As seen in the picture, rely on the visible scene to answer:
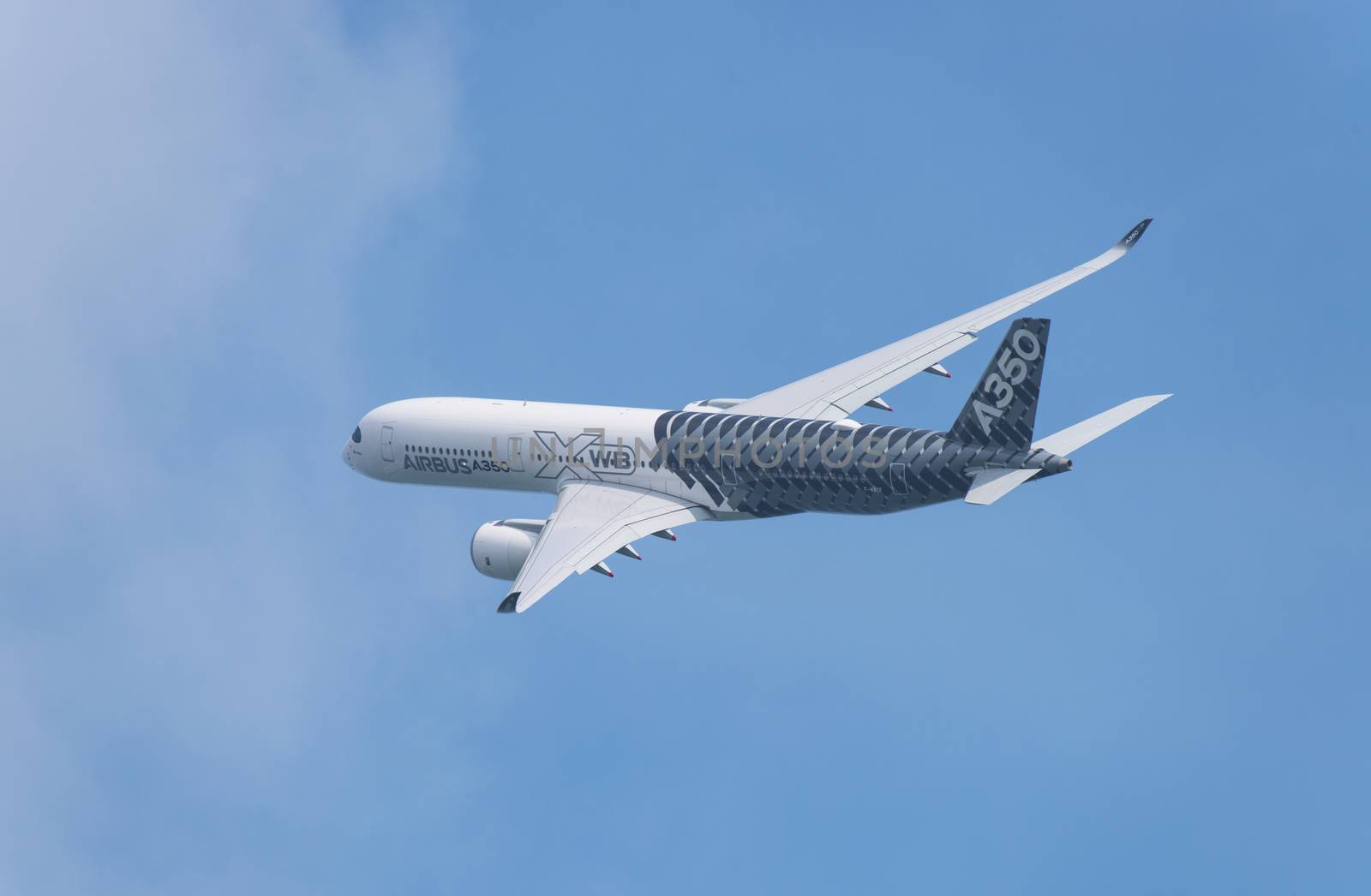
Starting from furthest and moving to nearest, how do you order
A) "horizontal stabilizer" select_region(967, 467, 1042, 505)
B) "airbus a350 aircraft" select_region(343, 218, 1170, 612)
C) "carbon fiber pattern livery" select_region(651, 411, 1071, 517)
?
"carbon fiber pattern livery" select_region(651, 411, 1071, 517), "airbus a350 aircraft" select_region(343, 218, 1170, 612), "horizontal stabilizer" select_region(967, 467, 1042, 505)

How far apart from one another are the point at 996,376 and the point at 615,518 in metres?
15.2

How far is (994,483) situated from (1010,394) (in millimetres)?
3132

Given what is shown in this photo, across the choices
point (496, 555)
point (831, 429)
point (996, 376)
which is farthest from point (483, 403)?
point (996, 376)

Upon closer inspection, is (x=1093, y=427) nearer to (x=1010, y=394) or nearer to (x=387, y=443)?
(x=1010, y=394)

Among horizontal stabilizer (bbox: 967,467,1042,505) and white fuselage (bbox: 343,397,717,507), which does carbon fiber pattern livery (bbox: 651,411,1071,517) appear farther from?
white fuselage (bbox: 343,397,717,507)

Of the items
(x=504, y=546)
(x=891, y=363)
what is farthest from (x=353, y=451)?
(x=891, y=363)

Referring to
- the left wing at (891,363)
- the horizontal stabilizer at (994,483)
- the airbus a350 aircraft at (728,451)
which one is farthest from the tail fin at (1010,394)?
the left wing at (891,363)

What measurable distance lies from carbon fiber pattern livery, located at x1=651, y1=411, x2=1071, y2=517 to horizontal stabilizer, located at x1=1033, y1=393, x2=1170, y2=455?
4.84ft

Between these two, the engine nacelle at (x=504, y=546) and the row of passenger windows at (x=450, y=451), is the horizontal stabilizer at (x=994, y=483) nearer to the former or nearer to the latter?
the engine nacelle at (x=504, y=546)

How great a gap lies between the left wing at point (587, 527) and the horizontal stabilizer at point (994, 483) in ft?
37.8

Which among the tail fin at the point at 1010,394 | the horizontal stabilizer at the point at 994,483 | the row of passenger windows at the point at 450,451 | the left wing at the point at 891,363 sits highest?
the row of passenger windows at the point at 450,451

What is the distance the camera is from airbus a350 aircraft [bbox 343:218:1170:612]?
70.3 metres

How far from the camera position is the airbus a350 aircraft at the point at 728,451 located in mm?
70312

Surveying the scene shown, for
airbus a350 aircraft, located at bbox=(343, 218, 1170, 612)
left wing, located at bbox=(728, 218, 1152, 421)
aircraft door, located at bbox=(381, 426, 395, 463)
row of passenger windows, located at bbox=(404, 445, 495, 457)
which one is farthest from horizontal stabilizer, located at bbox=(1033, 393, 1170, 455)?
aircraft door, located at bbox=(381, 426, 395, 463)
